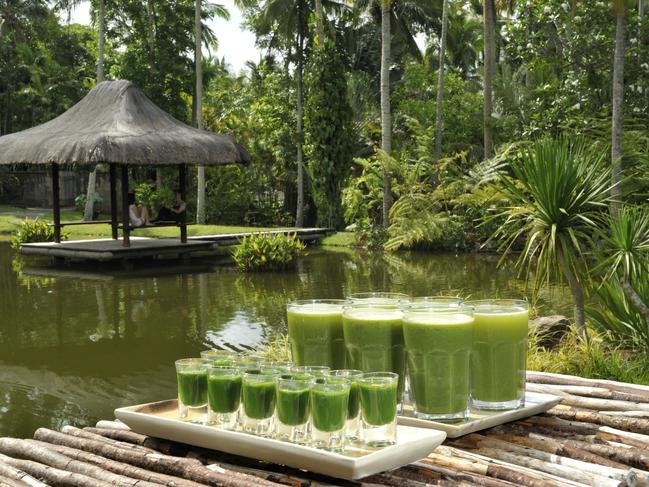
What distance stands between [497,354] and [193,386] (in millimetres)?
857

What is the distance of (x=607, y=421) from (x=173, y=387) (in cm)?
480

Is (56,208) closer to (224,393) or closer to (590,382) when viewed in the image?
(590,382)

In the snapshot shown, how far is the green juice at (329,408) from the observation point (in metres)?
1.99

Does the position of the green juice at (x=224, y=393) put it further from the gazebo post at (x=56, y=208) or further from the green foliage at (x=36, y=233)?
the green foliage at (x=36, y=233)

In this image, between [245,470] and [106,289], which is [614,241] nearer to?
[245,470]

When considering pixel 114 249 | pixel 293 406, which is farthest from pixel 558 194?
pixel 114 249

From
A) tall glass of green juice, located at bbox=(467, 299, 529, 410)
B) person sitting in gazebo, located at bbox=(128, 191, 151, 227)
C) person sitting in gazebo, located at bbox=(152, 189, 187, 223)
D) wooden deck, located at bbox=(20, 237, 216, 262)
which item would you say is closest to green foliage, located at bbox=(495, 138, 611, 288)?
tall glass of green juice, located at bbox=(467, 299, 529, 410)

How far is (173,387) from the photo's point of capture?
22.5 feet

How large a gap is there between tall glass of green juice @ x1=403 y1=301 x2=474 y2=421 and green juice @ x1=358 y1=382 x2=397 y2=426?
0.74 feet


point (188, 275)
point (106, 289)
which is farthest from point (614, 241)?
point (188, 275)

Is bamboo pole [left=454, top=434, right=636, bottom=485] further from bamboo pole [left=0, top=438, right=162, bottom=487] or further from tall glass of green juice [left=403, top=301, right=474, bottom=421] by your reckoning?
bamboo pole [left=0, top=438, right=162, bottom=487]

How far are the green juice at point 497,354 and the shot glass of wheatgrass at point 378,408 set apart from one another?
0.45 m

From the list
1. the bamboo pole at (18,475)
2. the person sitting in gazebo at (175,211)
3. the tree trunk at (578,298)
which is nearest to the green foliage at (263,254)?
the person sitting in gazebo at (175,211)

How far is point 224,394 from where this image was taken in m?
2.22
